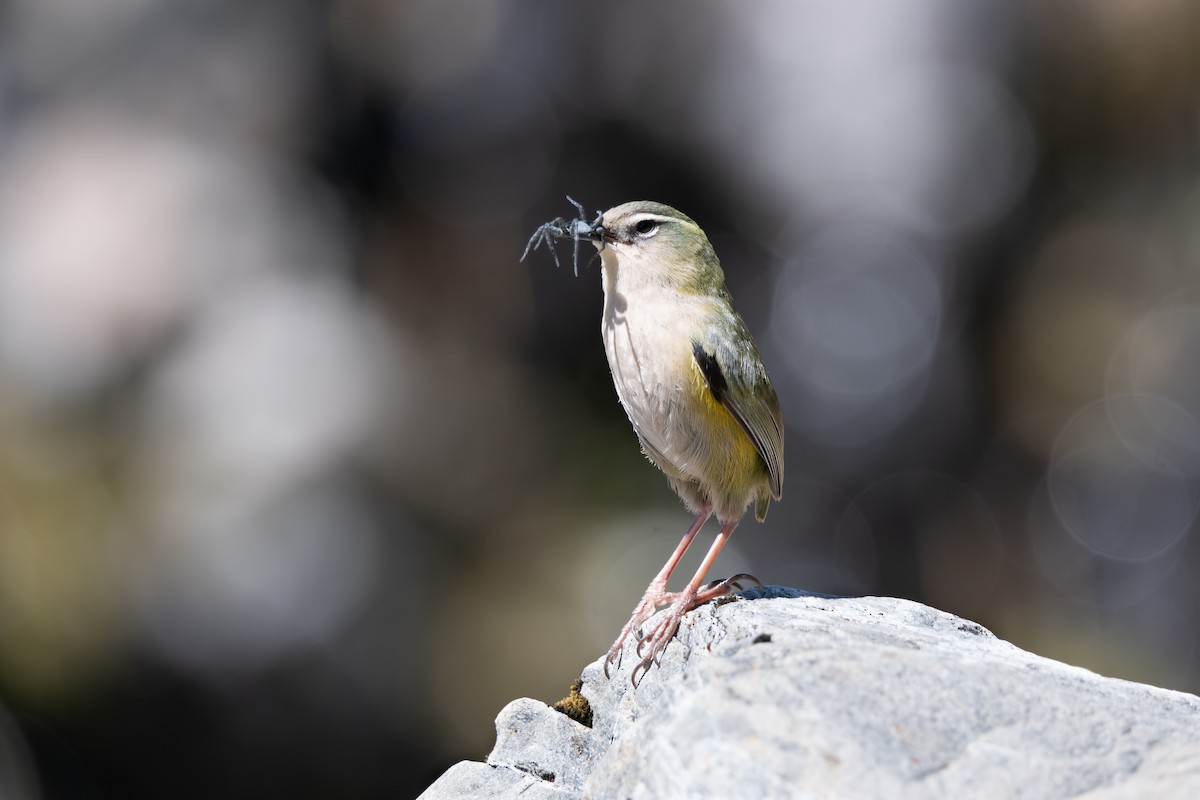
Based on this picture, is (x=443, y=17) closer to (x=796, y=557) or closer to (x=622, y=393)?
(x=796, y=557)

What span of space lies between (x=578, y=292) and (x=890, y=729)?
346 inches

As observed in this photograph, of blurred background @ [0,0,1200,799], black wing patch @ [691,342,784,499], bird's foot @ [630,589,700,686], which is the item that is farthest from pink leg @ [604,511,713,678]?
blurred background @ [0,0,1200,799]

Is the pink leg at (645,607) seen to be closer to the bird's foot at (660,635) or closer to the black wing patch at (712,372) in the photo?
the bird's foot at (660,635)

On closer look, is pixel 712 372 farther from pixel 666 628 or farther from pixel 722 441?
pixel 666 628

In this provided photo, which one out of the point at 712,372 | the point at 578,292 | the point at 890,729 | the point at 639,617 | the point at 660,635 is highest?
the point at 578,292

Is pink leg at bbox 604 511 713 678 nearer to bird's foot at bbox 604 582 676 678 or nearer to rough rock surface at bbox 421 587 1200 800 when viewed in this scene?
bird's foot at bbox 604 582 676 678

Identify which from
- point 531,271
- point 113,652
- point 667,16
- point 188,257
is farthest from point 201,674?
point 667,16

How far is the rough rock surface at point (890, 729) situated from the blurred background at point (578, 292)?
24.0 ft

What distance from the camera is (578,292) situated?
11.3 m

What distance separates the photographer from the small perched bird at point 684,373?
4.68 metres

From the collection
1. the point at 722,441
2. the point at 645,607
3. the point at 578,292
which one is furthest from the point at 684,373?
the point at 578,292

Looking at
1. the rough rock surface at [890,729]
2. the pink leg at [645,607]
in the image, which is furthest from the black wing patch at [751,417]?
the rough rock surface at [890,729]

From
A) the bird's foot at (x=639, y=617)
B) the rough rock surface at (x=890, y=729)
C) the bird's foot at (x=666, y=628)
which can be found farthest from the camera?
the bird's foot at (x=639, y=617)

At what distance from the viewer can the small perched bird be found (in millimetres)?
4680
